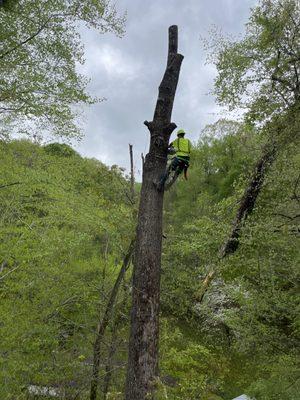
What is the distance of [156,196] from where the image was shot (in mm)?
5578

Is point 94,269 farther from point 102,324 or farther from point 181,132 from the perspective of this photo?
point 181,132

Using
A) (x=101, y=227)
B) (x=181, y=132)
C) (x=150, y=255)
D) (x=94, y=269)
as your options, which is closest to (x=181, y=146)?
(x=181, y=132)

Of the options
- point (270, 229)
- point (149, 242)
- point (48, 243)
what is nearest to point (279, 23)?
point (270, 229)

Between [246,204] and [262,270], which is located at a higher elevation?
[246,204]

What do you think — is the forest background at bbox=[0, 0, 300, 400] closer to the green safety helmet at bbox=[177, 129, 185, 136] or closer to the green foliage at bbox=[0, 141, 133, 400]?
the green foliage at bbox=[0, 141, 133, 400]

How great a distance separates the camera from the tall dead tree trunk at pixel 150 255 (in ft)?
15.9

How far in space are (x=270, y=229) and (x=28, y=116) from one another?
552 cm

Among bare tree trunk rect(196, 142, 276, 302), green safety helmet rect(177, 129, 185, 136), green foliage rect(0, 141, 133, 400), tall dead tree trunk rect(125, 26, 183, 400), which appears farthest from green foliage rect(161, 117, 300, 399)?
tall dead tree trunk rect(125, 26, 183, 400)

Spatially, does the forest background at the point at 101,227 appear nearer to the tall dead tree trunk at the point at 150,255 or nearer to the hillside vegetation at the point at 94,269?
the hillside vegetation at the point at 94,269

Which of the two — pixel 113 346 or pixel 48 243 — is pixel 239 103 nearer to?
pixel 48 243

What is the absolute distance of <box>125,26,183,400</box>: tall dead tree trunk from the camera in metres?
4.84

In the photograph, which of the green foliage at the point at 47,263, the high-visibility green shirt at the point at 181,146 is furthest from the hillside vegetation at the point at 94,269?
the high-visibility green shirt at the point at 181,146

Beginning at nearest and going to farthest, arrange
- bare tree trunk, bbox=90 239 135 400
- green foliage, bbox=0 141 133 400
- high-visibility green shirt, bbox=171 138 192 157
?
high-visibility green shirt, bbox=171 138 192 157 < green foliage, bbox=0 141 133 400 < bare tree trunk, bbox=90 239 135 400

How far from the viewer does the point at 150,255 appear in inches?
207
